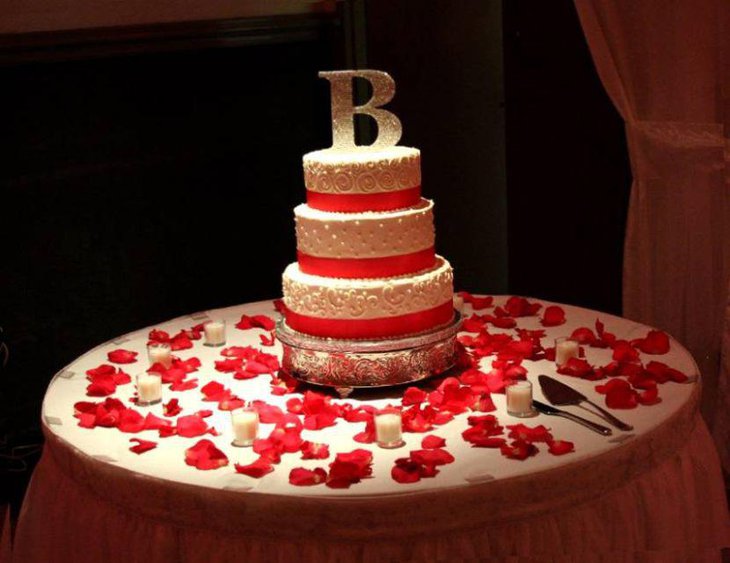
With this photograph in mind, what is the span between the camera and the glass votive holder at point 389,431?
2.22m

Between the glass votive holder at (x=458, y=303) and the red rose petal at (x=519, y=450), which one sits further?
the glass votive holder at (x=458, y=303)

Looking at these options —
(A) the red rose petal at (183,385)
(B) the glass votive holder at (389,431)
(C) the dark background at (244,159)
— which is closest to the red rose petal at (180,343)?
(A) the red rose petal at (183,385)

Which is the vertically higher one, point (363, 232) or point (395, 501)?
point (363, 232)

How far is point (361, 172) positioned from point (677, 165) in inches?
62.2

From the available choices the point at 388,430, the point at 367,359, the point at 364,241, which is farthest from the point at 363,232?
the point at 388,430

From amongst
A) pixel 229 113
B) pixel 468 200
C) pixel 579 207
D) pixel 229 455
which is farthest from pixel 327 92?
pixel 229 455

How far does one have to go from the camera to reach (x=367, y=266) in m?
2.48

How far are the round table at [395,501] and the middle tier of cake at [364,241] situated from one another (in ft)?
1.00

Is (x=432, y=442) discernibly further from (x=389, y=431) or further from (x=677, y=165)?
(x=677, y=165)

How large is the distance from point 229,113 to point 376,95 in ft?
6.17

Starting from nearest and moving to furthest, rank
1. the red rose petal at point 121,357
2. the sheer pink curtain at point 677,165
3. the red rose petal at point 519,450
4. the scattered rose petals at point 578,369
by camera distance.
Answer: the red rose petal at point 519,450 < the scattered rose petals at point 578,369 < the red rose petal at point 121,357 < the sheer pink curtain at point 677,165

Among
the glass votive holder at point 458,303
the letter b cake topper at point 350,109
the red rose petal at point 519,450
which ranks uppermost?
the letter b cake topper at point 350,109

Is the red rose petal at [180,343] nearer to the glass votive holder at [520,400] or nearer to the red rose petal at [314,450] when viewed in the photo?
the red rose petal at [314,450]

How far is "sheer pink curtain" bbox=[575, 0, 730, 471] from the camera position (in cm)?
350
